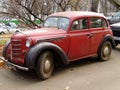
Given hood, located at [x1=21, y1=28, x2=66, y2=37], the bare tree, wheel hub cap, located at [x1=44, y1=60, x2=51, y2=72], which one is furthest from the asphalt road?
the bare tree

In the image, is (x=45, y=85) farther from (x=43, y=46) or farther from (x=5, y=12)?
(x=5, y=12)

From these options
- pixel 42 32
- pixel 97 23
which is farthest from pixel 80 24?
pixel 42 32

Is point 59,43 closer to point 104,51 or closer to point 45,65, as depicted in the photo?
point 45,65

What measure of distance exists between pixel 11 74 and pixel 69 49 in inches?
70.3

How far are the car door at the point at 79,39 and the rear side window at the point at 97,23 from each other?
0.97 ft

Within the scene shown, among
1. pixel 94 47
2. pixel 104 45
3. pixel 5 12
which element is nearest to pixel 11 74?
pixel 94 47

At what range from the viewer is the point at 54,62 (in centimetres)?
672

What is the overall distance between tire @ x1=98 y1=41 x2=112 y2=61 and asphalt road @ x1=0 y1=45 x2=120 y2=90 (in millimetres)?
357

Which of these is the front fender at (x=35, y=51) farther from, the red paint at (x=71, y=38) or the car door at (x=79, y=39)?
the car door at (x=79, y=39)

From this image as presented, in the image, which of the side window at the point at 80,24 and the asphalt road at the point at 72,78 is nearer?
the asphalt road at the point at 72,78

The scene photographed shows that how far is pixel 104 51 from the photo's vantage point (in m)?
8.14

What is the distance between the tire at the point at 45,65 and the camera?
20.0ft

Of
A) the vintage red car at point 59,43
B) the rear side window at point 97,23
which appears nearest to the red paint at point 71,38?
the vintage red car at point 59,43

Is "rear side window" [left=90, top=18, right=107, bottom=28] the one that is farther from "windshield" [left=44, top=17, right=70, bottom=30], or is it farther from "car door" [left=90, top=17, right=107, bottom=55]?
"windshield" [left=44, top=17, right=70, bottom=30]
